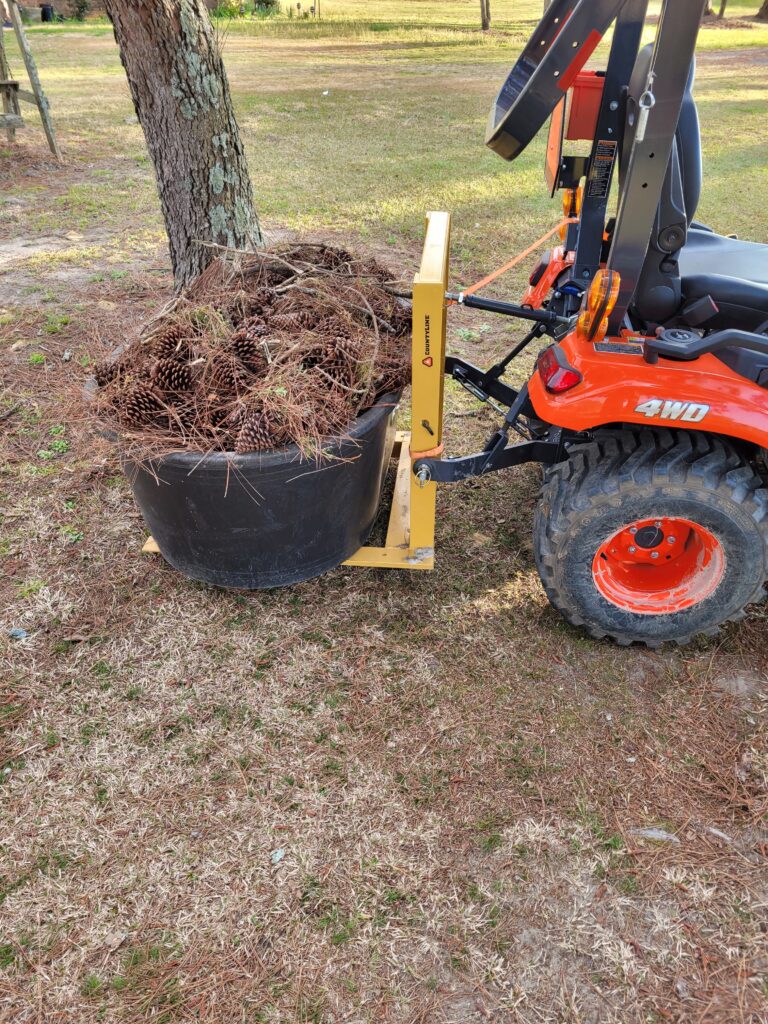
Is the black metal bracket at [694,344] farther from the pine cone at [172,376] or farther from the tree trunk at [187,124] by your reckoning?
the tree trunk at [187,124]

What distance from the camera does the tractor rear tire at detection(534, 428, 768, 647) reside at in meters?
2.24

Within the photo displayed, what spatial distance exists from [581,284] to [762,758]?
180 centimetres

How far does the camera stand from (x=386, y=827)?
6.77 feet

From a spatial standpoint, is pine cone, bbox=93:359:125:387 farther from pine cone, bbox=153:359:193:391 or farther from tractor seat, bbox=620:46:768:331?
tractor seat, bbox=620:46:768:331

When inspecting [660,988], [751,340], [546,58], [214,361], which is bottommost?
[660,988]

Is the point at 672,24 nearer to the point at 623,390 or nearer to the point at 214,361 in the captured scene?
the point at 623,390

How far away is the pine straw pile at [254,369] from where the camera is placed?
2.30 m

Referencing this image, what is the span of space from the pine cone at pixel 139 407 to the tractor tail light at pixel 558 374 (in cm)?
131

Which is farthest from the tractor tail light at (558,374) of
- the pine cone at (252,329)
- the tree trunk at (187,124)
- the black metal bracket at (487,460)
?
the tree trunk at (187,124)

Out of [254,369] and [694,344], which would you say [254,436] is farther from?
[694,344]

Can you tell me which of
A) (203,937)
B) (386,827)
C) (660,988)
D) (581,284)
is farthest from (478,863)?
(581,284)

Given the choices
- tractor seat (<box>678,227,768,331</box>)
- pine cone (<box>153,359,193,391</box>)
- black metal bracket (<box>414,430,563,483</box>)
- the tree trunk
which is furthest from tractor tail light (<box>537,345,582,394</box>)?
the tree trunk

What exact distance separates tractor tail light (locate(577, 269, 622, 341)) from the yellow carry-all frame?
17.3 inches

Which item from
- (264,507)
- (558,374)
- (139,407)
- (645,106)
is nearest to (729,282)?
(558,374)
